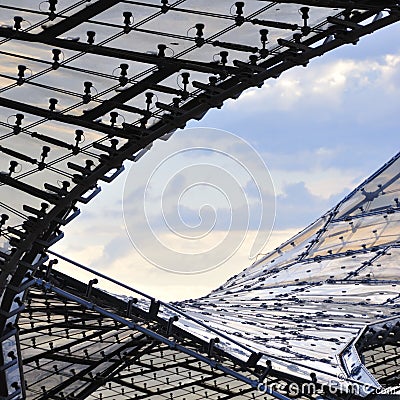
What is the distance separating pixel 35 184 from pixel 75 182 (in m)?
2.50

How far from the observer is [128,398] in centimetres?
4359

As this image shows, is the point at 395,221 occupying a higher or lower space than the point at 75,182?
higher

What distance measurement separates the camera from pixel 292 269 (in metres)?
52.1

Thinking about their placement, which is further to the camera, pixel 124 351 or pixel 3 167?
pixel 124 351

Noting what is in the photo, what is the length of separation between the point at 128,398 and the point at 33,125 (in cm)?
1884

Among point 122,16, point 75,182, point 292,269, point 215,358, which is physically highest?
point 292,269

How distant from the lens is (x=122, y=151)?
25.1 metres

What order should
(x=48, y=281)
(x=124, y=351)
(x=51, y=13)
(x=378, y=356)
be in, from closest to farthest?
1. (x=51, y=13)
2. (x=48, y=281)
3. (x=124, y=351)
4. (x=378, y=356)

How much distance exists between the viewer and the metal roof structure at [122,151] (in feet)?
78.3

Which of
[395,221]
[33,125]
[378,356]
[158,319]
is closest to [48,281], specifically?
[158,319]

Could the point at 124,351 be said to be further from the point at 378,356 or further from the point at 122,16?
the point at 122,16

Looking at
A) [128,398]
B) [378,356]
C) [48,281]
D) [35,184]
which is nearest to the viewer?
[35,184]

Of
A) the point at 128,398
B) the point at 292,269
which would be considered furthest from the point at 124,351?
the point at 292,269

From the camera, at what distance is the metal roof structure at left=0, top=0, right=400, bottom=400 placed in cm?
2388
